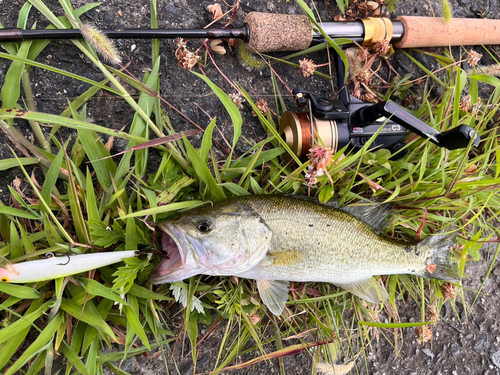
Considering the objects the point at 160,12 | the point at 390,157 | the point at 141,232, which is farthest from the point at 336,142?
the point at 160,12

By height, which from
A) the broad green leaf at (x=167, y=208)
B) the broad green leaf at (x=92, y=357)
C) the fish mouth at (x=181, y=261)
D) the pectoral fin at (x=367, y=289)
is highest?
the broad green leaf at (x=167, y=208)

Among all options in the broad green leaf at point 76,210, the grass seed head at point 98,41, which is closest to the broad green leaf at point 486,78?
the grass seed head at point 98,41

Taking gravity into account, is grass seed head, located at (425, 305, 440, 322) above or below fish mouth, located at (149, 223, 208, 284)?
below

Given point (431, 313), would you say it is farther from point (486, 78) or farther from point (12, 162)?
point (12, 162)

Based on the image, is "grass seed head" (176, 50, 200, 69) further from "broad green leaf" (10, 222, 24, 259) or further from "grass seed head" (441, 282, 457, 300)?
"grass seed head" (441, 282, 457, 300)

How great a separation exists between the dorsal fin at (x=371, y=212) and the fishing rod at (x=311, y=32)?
120 cm

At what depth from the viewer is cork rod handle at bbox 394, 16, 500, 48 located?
2.72 m

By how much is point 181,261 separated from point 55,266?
2.25 ft

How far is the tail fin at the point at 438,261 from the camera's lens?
245 cm

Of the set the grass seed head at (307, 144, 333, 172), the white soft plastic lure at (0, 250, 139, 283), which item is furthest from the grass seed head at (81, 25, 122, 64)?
the grass seed head at (307, 144, 333, 172)

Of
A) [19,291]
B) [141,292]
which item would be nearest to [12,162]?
[19,291]

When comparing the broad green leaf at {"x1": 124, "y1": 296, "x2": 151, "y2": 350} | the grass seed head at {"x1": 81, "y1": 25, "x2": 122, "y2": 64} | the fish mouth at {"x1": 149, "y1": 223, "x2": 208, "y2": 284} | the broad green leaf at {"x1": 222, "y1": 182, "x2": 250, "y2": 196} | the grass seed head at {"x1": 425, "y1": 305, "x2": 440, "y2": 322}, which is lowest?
the grass seed head at {"x1": 425, "y1": 305, "x2": 440, "y2": 322}

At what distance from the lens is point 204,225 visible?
199cm

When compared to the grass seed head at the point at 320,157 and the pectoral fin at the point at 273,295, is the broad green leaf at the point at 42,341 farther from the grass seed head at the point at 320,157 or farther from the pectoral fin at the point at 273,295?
the grass seed head at the point at 320,157
